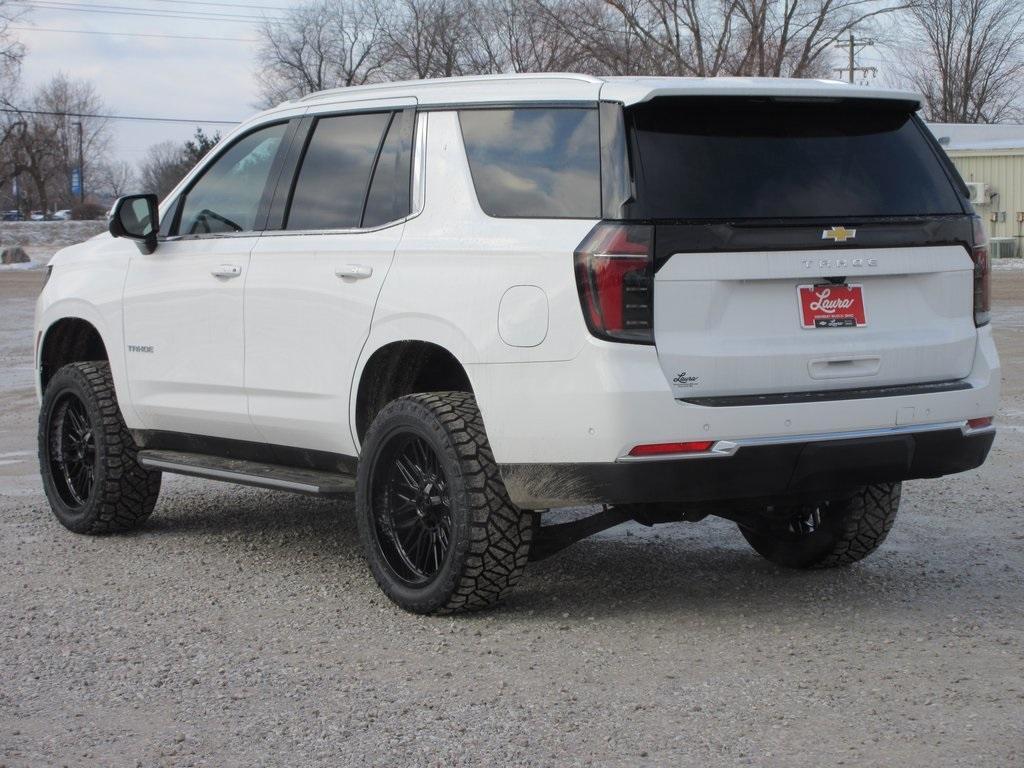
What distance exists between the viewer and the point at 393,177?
5.63 m

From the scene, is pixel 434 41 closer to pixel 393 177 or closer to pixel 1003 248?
pixel 1003 248

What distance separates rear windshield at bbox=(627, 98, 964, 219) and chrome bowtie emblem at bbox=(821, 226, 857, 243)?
0.06 meters

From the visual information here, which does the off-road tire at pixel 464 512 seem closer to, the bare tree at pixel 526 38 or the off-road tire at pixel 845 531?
the off-road tire at pixel 845 531

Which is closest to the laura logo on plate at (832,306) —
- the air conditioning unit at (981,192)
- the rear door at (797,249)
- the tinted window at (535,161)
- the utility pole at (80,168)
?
the rear door at (797,249)

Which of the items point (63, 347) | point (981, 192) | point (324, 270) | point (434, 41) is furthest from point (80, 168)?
point (324, 270)

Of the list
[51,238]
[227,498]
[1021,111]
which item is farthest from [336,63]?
[227,498]

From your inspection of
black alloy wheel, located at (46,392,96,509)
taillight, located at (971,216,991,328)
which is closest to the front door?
black alloy wheel, located at (46,392,96,509)

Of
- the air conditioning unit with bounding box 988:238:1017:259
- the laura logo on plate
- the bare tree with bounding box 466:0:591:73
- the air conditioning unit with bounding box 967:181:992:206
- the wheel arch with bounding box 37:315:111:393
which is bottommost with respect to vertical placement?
the air conditioning unit with bounding box 988:238:1017:259

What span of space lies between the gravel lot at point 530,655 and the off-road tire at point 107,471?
0.12m

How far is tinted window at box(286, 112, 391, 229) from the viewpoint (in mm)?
5789

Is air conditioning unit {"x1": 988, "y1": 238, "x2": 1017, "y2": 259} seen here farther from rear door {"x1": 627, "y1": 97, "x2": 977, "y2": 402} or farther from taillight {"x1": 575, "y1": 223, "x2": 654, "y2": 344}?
taillight {"x1": 575, "y1": 223, "x2": 654, "y2": 344}

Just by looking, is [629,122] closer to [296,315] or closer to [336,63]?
[296,315]

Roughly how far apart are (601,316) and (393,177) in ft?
4.37

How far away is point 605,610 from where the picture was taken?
5445 millimetres
